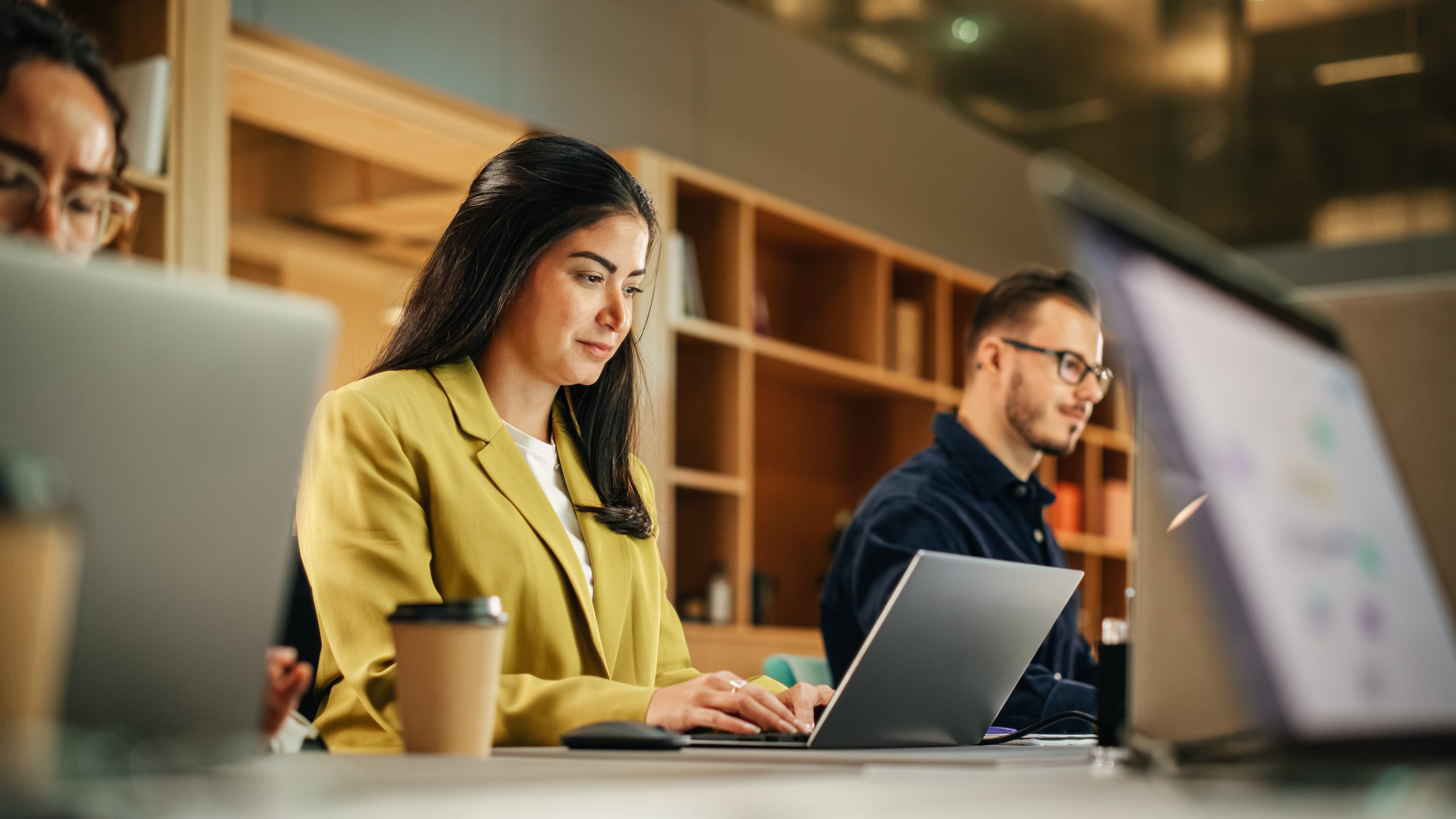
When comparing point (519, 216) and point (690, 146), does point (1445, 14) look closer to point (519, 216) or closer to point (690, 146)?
point (690, 146)

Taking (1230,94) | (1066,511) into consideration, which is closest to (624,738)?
(1066,511)

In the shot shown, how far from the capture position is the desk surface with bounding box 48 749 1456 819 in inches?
23.5

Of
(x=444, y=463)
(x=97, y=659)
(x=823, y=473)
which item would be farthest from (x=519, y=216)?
(x=823, y=473)

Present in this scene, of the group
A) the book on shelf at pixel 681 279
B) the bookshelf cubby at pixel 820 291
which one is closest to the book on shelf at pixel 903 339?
the bookshelf cubby at pixel 820 291

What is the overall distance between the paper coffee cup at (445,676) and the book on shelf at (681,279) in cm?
300

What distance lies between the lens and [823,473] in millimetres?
5203

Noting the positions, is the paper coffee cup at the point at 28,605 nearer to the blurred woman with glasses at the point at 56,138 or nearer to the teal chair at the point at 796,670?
the blurred woman with glasses at the point at 56,138

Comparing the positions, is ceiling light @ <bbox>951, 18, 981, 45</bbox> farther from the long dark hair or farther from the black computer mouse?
the black computer mouse

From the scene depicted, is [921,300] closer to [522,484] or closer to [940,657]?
[522,484]

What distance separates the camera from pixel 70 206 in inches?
50.4

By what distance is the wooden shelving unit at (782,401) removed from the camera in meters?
4.11

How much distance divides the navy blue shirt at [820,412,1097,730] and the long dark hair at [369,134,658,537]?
2.22 feet

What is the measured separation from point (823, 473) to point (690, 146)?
144cm

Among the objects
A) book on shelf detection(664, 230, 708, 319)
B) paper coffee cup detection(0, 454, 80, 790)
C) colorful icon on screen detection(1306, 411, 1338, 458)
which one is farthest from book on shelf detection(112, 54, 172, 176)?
colorful icon on screen detection(1306, 411, 1338, 458)
